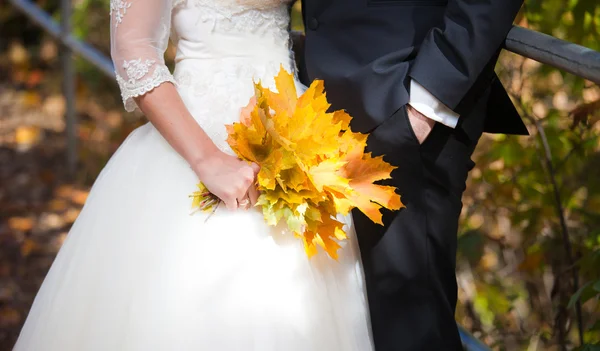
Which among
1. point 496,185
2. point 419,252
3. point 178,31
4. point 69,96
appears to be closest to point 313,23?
point 178,31

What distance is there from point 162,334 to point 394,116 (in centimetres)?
57

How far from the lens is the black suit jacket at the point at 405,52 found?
1360 mm

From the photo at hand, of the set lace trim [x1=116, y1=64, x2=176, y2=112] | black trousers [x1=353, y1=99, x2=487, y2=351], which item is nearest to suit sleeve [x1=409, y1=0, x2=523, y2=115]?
black trousers [x1=353, y1=99, x2=487, y2=351]

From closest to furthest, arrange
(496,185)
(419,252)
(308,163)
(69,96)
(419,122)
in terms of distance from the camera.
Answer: (308,163), (419,122), (419,252), (496,185), (69,96)

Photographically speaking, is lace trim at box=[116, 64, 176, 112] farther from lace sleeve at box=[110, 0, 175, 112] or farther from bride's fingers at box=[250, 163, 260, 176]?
bride's fingers at box=[250, 163, 260, 176]

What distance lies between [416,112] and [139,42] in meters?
0.55

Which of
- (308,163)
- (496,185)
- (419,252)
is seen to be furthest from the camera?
(496,185)

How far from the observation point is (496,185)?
249cm

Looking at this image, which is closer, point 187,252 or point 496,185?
point 187,252

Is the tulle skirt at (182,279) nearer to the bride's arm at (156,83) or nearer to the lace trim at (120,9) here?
the bride's arm at (156,83)

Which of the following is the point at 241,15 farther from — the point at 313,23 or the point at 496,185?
the point at 496,185

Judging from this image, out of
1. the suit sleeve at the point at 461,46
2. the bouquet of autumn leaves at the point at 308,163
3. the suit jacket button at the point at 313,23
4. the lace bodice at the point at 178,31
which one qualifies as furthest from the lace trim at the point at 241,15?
the suit sleeve at the point at 461,46

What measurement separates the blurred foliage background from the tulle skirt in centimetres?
55

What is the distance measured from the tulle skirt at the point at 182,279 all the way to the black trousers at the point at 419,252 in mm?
38
